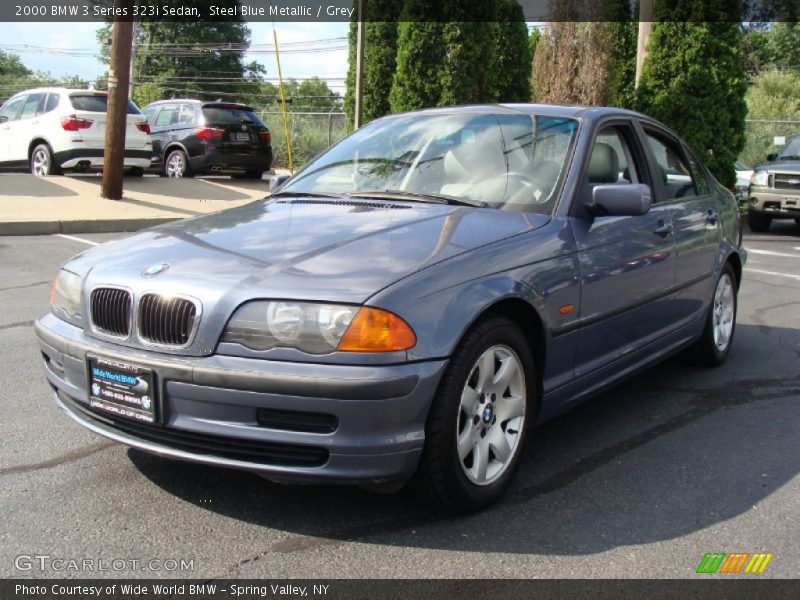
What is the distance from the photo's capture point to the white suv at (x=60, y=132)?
14.9m

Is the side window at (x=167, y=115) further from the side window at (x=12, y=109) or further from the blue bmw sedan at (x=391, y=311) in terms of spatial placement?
the blue bmw sedan at (x=391, y=311)

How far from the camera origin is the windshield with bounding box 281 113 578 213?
3.96 metres

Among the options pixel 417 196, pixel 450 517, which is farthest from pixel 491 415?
pixel 417 196

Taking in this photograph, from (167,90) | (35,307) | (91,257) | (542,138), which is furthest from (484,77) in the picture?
(167,90)

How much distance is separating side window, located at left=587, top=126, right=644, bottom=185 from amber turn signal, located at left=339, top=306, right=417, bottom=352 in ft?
5.57

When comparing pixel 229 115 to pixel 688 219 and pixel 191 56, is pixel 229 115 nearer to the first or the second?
pixel 688 219

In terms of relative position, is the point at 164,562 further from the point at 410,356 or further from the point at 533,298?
the point at 533,298

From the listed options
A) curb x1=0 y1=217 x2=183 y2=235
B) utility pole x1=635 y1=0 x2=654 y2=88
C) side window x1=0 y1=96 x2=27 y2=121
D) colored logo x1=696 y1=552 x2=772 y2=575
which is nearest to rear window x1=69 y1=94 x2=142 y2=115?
side window x1=0 y1=96 x2=27 y2=121

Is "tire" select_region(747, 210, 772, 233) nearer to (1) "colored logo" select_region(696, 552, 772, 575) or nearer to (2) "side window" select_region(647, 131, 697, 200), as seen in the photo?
(2) "side window" select_region(647, 131, 697, 200)

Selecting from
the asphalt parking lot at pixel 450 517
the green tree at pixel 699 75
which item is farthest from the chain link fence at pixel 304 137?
the asphalt parking lot at pixel 450 517

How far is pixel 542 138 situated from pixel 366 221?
1.14m

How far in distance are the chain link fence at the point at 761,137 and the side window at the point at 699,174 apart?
21409 mm

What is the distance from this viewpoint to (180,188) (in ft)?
52.5

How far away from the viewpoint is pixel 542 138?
4.18 meters
